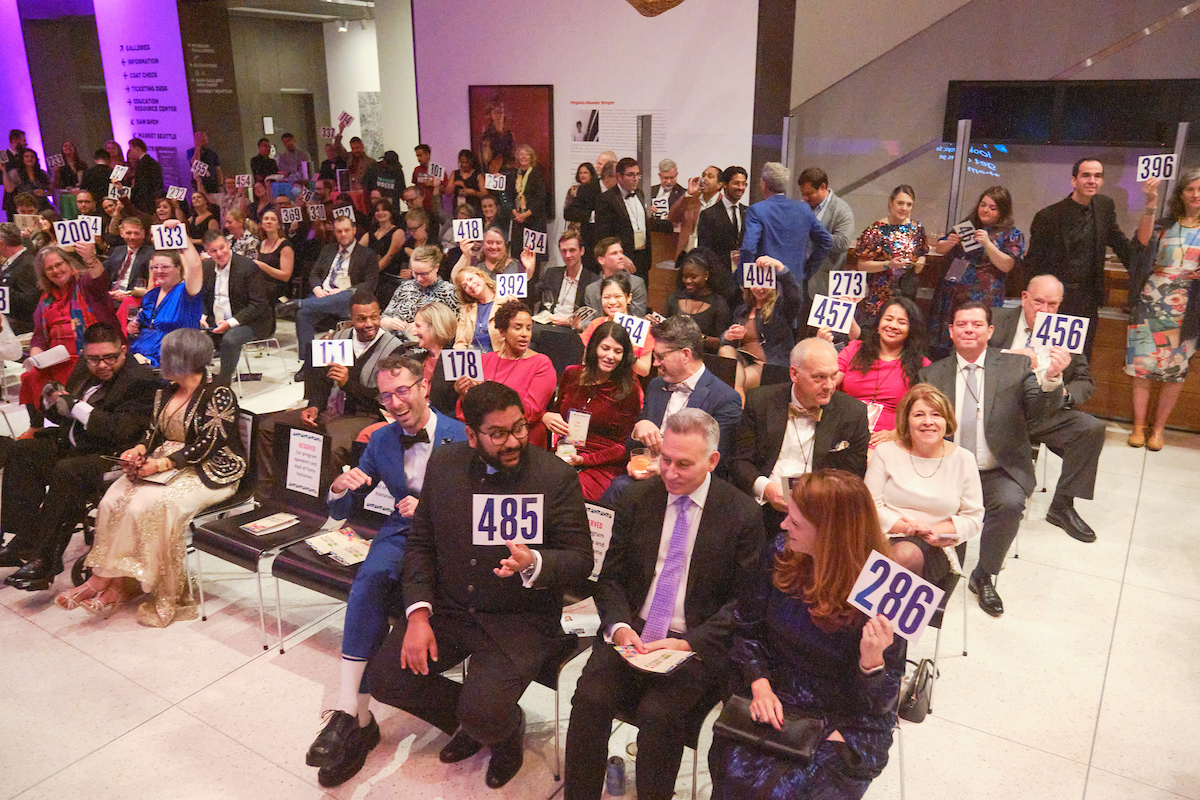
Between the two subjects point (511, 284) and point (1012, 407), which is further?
point (511, 284)

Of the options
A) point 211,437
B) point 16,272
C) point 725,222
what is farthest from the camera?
point 16,272

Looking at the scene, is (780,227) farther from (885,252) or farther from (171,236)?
(171,236)

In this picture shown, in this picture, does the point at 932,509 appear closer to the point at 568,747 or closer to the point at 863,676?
the point at 863,676

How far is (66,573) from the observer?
461 centimetres

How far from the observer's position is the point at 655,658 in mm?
2629

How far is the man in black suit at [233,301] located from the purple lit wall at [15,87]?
11.2 metres

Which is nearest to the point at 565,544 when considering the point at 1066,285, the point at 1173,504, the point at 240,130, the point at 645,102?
the point at 1173,504

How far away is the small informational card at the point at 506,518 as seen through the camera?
Answer: 288 cm

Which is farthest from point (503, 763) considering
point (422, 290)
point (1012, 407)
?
point (422, 290)

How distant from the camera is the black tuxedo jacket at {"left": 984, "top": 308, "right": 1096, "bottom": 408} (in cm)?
457

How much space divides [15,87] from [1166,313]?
59.2 ft

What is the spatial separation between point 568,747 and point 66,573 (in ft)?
11.1

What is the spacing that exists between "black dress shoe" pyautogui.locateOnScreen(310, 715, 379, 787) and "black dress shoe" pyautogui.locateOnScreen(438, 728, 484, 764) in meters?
0.27

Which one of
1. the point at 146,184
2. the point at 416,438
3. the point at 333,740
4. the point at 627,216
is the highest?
the point at 146,184
